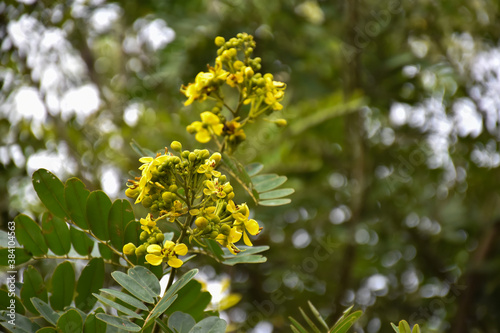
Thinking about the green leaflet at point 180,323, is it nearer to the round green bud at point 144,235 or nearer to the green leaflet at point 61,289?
the round green bud at point 144,235

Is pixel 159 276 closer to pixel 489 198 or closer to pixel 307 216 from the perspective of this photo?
pixel 307 216

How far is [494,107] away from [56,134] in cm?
214

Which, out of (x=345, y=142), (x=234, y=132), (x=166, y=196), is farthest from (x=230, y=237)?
(x=345, y=142)

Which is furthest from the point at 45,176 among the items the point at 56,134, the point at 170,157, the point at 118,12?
the point at 118,12

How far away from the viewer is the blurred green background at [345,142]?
7.95ft

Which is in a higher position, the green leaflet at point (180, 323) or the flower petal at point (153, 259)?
the flower petal at point (153, 259)

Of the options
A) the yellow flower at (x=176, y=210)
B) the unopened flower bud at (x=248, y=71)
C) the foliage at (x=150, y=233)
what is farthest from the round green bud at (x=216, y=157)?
the unopened flower bud at (x=248, y=71)

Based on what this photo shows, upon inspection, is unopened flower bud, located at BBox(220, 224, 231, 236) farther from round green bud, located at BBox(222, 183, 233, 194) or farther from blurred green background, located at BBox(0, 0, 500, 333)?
blurred green background, located at BBox(0, 0, 500, 333)

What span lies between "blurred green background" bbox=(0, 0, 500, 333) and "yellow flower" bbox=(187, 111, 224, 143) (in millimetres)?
1219

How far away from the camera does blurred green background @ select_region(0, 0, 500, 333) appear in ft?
7.95

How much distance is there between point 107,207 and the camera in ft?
3.20

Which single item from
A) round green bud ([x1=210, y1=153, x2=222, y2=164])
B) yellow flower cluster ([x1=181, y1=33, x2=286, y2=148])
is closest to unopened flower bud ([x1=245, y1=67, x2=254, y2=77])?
yellow flower cluster ([x1=181, y1=33, x2=286, y2=148])

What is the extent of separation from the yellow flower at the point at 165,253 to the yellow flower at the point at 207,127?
0.31 metres

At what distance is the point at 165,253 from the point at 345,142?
6.77ft
